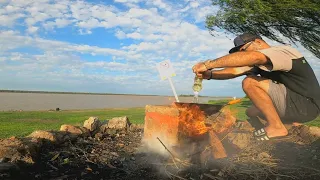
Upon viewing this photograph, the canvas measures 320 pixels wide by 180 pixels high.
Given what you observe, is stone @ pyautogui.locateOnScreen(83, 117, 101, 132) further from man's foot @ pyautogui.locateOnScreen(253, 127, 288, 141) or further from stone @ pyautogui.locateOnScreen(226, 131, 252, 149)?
man's foot @ pyautogui.locateOnScreen(253, 127, 288, 141)

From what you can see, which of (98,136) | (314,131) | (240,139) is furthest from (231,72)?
(98,136)

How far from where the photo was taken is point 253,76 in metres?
5.48

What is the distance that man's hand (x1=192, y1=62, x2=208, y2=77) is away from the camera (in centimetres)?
459

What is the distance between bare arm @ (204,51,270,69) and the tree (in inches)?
484

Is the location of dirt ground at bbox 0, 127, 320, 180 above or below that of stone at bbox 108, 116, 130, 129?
below

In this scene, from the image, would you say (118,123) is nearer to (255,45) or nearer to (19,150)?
(19,150)


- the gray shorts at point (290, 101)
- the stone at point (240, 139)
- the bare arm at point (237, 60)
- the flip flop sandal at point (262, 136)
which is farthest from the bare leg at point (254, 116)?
the bare arm at point (237, 60)

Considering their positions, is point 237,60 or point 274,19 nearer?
point 237,60

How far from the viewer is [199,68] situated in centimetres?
461

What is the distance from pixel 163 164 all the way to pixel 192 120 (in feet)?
2.49

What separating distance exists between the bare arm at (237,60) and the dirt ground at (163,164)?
4.47ft

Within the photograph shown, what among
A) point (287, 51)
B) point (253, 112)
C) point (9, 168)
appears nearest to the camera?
point (9, 168)

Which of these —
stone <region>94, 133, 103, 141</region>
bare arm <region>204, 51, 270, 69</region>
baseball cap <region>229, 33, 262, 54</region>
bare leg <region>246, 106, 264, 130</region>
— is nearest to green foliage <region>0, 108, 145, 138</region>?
stone <region>94, 133, 103, 141</region>

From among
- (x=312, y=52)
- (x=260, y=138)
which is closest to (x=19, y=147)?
(x=260, y=138)
